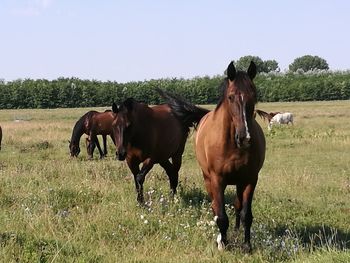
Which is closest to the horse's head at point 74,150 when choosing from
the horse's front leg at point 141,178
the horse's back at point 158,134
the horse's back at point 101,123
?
the horse's back at point 101,123

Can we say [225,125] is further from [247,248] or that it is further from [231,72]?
[247,248]

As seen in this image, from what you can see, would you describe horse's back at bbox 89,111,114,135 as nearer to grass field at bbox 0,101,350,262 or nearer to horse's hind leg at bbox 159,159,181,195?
grass field at bbox 0,101,350,262

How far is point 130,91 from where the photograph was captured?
6256cm

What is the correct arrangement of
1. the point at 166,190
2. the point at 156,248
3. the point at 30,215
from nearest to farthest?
the point at 156,248, the point at 30,215, the point at 166,190

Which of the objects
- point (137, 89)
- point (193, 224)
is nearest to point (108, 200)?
point (193, 224)

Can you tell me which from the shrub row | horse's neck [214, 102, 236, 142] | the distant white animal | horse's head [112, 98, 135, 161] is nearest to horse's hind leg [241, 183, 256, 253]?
horse's neck [214, 102, 236, 142]

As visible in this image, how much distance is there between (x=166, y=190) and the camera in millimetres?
9000

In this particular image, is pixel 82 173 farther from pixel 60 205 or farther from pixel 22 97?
pixel 22 97

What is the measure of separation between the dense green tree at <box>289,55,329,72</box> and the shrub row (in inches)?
2861

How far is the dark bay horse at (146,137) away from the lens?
27.4 ft

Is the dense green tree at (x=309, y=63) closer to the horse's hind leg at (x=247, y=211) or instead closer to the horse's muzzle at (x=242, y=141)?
the horse's hind leg at (x=247, y=211)

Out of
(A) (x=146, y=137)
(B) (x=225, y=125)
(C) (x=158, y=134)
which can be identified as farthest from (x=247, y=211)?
(C) (x=158, y=134)

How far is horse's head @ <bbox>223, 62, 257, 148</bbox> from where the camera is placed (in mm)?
5142

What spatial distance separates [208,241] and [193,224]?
0.59m
